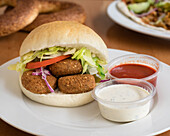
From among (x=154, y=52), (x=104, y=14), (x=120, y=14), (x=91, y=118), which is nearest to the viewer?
(x=91, y=118)

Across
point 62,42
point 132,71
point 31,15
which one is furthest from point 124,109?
point 31,15

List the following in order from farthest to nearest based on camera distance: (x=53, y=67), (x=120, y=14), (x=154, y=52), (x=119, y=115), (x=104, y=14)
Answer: (x=104, y=14) < (x=120, y=14) < (x=154, y=52) < (x=53, y=67) < (x=119, y=115)

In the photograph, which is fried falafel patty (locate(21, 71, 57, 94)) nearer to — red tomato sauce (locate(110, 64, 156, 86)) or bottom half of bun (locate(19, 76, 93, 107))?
bottom half of bun (locate(19, 76, 93, 107))

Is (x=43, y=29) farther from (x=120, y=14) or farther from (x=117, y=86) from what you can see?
(x=120, y=14)

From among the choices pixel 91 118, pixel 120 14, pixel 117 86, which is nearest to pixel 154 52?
pixel 120 14

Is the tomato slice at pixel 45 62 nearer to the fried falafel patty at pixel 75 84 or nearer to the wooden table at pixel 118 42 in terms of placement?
the fried falafel patty at pixel 75 84

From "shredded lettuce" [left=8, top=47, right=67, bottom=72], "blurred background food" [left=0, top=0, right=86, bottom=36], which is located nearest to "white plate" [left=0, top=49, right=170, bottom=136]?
"shredded lettuce" [left=8, top=47, right=67, bottom=72]

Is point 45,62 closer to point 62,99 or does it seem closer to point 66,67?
point 66,67

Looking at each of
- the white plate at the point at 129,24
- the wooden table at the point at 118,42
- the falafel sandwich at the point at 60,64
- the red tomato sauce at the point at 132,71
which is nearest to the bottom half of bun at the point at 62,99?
the falafel sandwich at the point at 60,64
